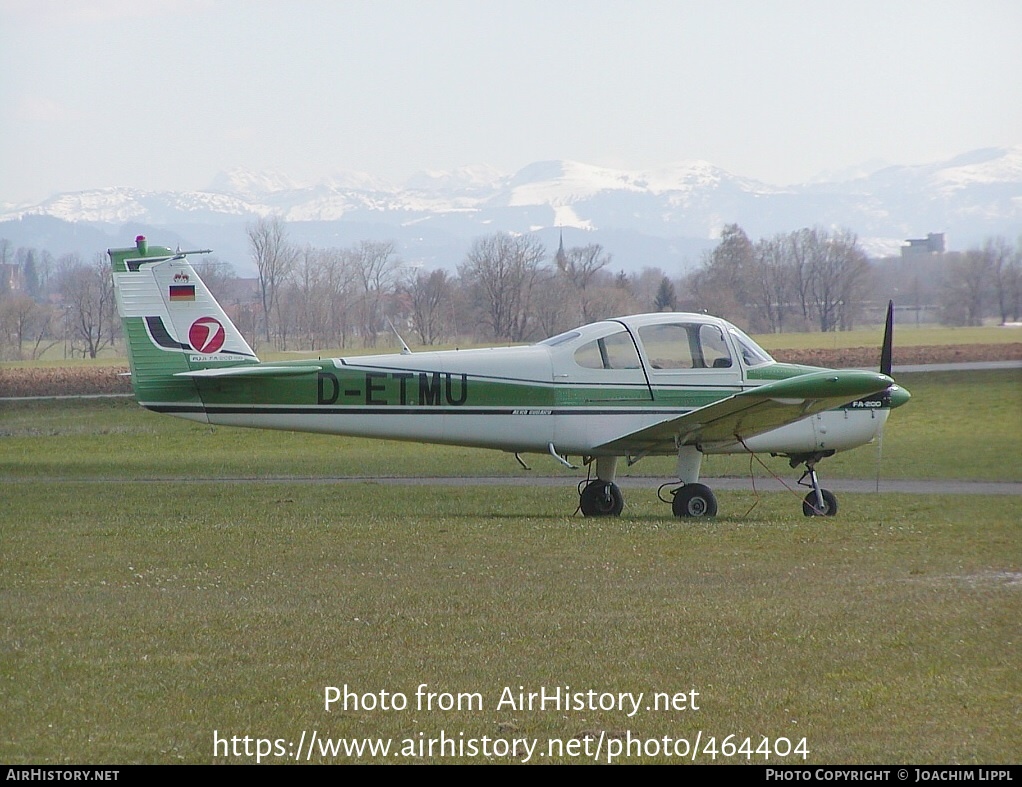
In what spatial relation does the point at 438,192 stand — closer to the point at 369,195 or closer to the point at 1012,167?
the point at 369,195

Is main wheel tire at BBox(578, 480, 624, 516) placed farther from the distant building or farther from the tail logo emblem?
the distant building

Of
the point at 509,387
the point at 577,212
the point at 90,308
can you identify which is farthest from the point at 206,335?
the point at 577,212

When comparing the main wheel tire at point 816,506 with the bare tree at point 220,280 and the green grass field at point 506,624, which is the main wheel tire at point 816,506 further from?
the bare tree at point 220,280

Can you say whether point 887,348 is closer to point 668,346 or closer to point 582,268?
point 668,346

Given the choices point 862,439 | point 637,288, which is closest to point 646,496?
point 862,439

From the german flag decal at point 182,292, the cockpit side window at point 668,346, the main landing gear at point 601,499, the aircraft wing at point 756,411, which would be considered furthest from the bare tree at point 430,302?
the aircraft wing at point 756,411

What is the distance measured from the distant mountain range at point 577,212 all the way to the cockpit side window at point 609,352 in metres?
2.97

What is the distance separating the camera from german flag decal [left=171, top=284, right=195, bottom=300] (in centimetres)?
1399

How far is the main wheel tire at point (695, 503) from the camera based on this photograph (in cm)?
1340

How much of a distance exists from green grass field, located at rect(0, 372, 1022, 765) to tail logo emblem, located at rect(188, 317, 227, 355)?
197 centimetres

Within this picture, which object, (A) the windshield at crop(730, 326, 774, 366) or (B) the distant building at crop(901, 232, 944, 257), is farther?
(A) the windshield at crop(730, 326, 774, 366)

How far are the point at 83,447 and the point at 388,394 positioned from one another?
48.4ft

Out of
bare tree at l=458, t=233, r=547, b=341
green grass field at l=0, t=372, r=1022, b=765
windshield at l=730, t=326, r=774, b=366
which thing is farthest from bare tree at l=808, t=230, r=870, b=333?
bare tree at l=458, t=233, r=547, b=341

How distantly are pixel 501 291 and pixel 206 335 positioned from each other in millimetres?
21368
